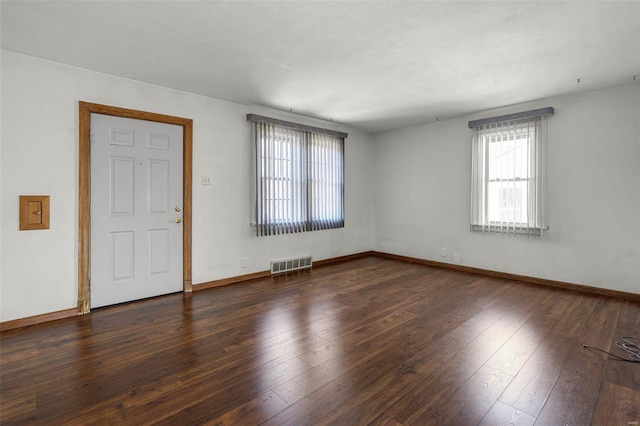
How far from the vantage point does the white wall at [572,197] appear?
3.79 m

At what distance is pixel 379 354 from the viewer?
7.98 feet

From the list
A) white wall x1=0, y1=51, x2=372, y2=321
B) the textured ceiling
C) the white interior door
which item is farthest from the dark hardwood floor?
the textured ceiling

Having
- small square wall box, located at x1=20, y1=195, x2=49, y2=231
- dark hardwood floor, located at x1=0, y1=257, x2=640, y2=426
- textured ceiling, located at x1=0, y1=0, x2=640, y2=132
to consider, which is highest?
textured ceiling, located at x1=0, y1=0, x2=640, y2=132

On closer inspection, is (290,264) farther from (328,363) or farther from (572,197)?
(572,197)

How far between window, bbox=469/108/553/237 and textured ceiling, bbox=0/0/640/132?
0.58 metres

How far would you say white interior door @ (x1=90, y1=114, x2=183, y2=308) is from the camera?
3.41m

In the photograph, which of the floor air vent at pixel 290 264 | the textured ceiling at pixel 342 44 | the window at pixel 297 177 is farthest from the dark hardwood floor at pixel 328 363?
the textured ceiling at pixel 342 44

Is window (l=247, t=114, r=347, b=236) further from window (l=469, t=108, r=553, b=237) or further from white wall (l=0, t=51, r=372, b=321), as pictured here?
window (l=469, t=108, r=553, b=237)

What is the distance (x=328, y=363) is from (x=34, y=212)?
3.10m

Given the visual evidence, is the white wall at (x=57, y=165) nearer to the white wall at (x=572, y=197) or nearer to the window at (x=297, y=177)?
the window at (x=297, y=177)

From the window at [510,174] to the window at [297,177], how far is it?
2300mm

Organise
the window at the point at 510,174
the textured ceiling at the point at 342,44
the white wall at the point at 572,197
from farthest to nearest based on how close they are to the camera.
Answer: the window at the point at 510,174 < the white wall at the point at 572,197 < the textured ceiling at the point at 342,44

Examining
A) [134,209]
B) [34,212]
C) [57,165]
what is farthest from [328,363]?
[57,165]

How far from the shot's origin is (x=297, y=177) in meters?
5.17
